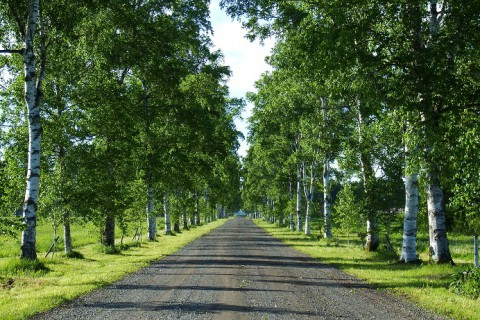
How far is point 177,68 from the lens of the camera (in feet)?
78.4

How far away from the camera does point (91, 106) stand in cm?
1962

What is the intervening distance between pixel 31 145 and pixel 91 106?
5.12 m

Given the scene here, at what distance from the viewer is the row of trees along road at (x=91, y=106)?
15.5 meters

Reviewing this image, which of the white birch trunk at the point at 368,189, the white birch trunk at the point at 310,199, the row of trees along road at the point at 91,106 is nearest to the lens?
the row of trees along road at the point at 91,106

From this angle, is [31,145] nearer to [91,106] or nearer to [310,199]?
[91,106]

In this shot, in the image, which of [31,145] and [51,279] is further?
[31,145]

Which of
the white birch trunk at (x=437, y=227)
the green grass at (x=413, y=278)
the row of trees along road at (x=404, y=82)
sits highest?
the row of trees along road at (x=404, y=82)

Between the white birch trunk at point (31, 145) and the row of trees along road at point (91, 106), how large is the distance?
3 cm

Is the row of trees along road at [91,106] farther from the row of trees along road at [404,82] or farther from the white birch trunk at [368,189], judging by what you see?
the white birch trunk at [368,189]

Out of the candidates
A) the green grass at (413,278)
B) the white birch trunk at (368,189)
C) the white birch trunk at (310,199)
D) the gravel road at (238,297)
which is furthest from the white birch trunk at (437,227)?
the white birch trunk at (310,199)

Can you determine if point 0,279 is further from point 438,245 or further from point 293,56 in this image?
point 438,245

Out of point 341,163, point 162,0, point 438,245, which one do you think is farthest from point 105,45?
point 438,245

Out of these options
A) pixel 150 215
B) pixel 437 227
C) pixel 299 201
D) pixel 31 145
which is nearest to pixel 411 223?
pixel 437 227

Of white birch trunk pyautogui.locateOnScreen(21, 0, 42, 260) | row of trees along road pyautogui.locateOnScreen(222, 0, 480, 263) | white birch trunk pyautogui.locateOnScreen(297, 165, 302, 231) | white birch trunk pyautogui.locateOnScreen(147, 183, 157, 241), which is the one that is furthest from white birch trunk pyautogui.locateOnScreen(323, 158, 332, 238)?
white birch trunk pyautogui.locateOnScreen(21, 0, 42, 260)
